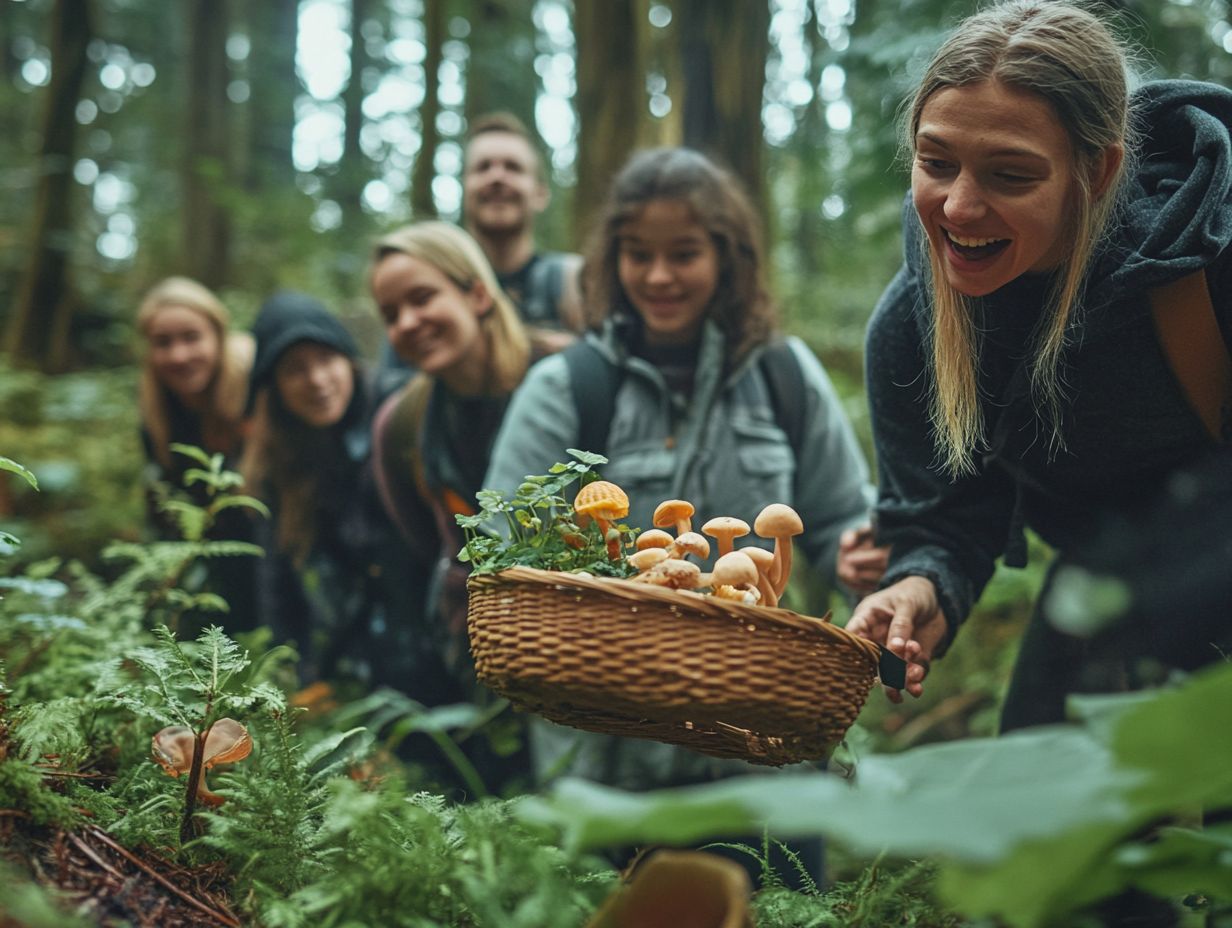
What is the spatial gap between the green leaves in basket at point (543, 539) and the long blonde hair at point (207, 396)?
12.2 ft

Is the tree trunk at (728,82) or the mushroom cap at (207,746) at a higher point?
the tree trunk at (728,82)

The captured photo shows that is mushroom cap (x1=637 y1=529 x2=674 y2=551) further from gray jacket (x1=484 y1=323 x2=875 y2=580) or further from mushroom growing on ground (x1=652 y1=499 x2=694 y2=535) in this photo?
gray jacket (x1=484 y1=323 x2=875 y2=580)

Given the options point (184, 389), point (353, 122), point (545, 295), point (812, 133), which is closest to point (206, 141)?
point (353, 122)

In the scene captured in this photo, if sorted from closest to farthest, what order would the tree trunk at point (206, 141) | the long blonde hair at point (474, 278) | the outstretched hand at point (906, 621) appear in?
the outstretched hand at point (906, 621), the long blonde hair at point (474, 278), the tree trunk at point (206, 141)

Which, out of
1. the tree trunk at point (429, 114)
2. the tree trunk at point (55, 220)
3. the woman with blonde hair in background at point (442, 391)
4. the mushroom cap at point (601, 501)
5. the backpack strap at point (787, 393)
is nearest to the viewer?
the mushroom cap at point (601, 501)

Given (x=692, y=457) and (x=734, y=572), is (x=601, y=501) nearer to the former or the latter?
(x=734, y=572)

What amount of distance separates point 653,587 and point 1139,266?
1227 millimetres

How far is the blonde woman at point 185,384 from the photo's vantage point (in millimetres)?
5191

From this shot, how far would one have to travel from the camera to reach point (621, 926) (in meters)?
1.22

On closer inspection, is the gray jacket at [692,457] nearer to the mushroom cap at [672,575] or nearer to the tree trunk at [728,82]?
the mushroom cap at [672,575]

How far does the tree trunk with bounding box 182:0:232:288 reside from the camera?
1172cm

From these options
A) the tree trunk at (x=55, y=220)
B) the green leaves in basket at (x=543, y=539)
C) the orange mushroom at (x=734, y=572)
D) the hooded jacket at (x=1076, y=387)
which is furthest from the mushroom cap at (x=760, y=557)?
the tree trunk at (x=55, y=220)

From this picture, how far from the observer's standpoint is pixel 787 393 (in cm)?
341

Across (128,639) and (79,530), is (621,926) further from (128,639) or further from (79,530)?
(79,530)
